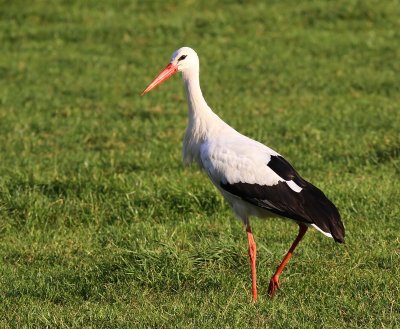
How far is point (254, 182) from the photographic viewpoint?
6.20m

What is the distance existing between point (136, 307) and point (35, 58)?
9928 mm

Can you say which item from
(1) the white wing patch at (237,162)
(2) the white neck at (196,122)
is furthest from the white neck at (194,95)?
(1) the white wing patch at (237,162)

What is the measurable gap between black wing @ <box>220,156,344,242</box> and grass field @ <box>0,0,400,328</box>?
412mm

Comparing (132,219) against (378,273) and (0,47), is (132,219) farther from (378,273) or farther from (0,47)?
(0,47)

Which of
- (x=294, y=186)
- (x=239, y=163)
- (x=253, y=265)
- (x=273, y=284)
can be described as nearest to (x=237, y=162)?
(x=239, y=163)

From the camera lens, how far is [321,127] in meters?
10.9

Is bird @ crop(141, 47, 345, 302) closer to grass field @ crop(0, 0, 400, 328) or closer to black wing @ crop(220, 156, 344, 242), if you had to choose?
black wing @ crop(220, 156, 344, 242)

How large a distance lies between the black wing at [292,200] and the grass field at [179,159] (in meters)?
0.41

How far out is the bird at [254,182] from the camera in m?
5.93

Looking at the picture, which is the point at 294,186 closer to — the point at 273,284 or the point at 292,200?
the point at 292,200

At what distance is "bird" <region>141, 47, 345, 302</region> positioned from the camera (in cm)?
593

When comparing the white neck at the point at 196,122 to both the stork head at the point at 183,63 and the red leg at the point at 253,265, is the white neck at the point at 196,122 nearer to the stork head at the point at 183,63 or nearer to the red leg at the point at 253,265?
the stork head at the point at 183,63

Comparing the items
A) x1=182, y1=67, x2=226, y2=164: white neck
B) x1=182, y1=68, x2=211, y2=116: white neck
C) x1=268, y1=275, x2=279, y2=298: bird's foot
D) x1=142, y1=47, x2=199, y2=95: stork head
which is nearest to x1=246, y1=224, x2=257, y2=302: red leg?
x1=268, y1=275, x2=279, y2=298: bird's foot

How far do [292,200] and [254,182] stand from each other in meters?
0.32
